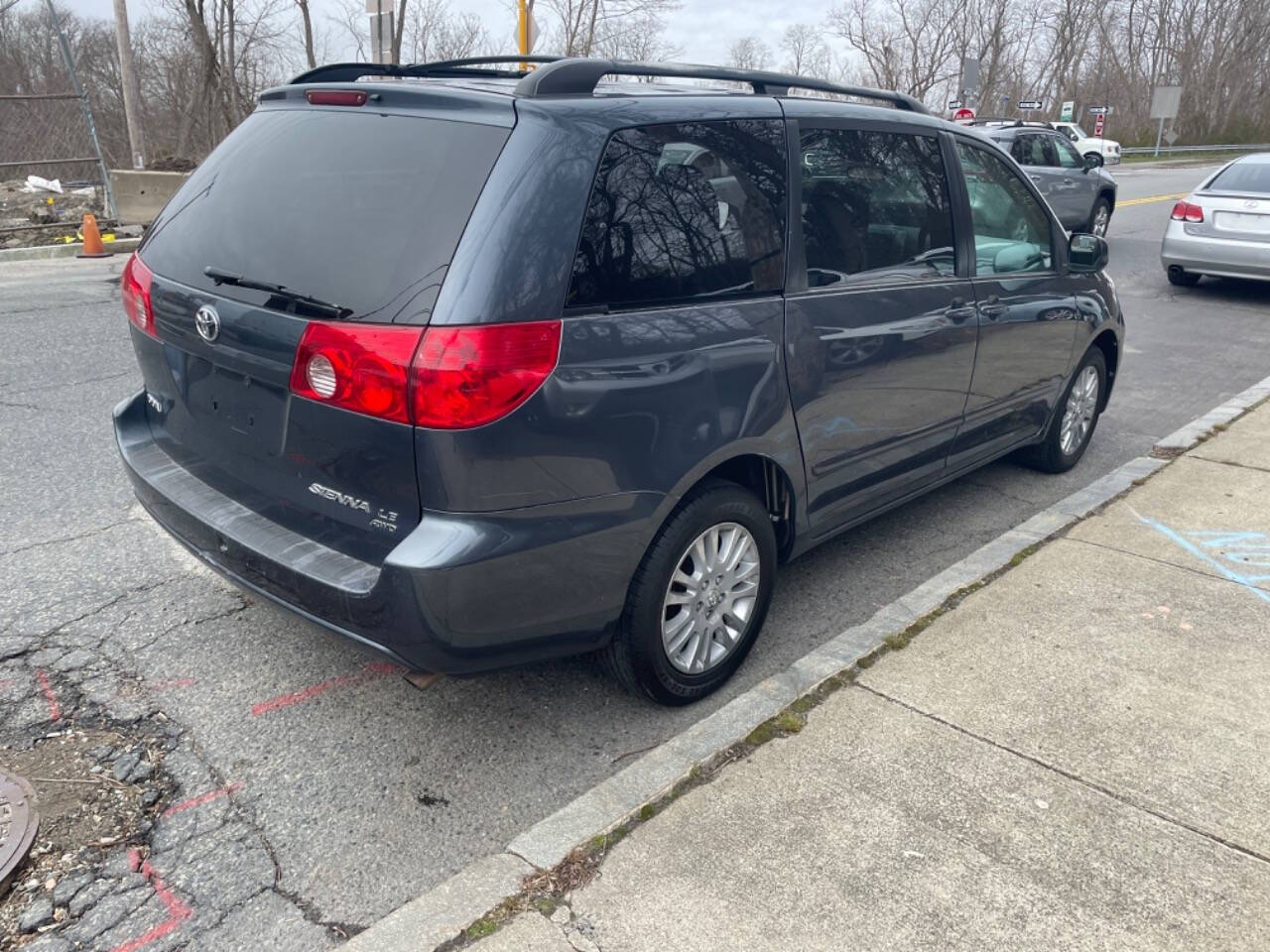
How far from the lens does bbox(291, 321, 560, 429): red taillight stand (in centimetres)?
250

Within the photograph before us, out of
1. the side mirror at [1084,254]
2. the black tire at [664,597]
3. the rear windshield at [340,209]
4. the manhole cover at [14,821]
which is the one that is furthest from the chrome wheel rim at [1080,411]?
the manhole cover at [14,821]

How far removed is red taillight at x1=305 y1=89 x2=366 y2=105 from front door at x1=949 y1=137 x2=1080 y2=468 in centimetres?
255

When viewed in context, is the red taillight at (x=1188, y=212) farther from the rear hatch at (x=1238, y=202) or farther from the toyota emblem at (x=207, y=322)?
the toyota emblem at (x=207, y=322)

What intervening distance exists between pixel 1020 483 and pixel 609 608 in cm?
344

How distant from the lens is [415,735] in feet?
10.5

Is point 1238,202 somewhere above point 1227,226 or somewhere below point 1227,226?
above

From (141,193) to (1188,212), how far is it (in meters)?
14.0

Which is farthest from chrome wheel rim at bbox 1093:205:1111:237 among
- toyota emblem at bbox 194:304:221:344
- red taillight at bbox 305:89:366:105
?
toyota emblem at bbox 194:304:221:344

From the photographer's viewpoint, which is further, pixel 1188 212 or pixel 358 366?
pixel 1188 212

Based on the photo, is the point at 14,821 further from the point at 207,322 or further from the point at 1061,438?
the point at 1061,438

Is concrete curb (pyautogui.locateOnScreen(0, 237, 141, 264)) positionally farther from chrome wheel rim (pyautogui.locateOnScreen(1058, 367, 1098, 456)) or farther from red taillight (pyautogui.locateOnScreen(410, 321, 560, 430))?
red taillight (pyautogui.locateOnScreen(410, 321, 560, 430))

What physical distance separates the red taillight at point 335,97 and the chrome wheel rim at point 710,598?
1.63m

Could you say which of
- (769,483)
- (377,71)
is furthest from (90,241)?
(769,483)

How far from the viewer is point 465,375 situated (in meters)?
2.50
